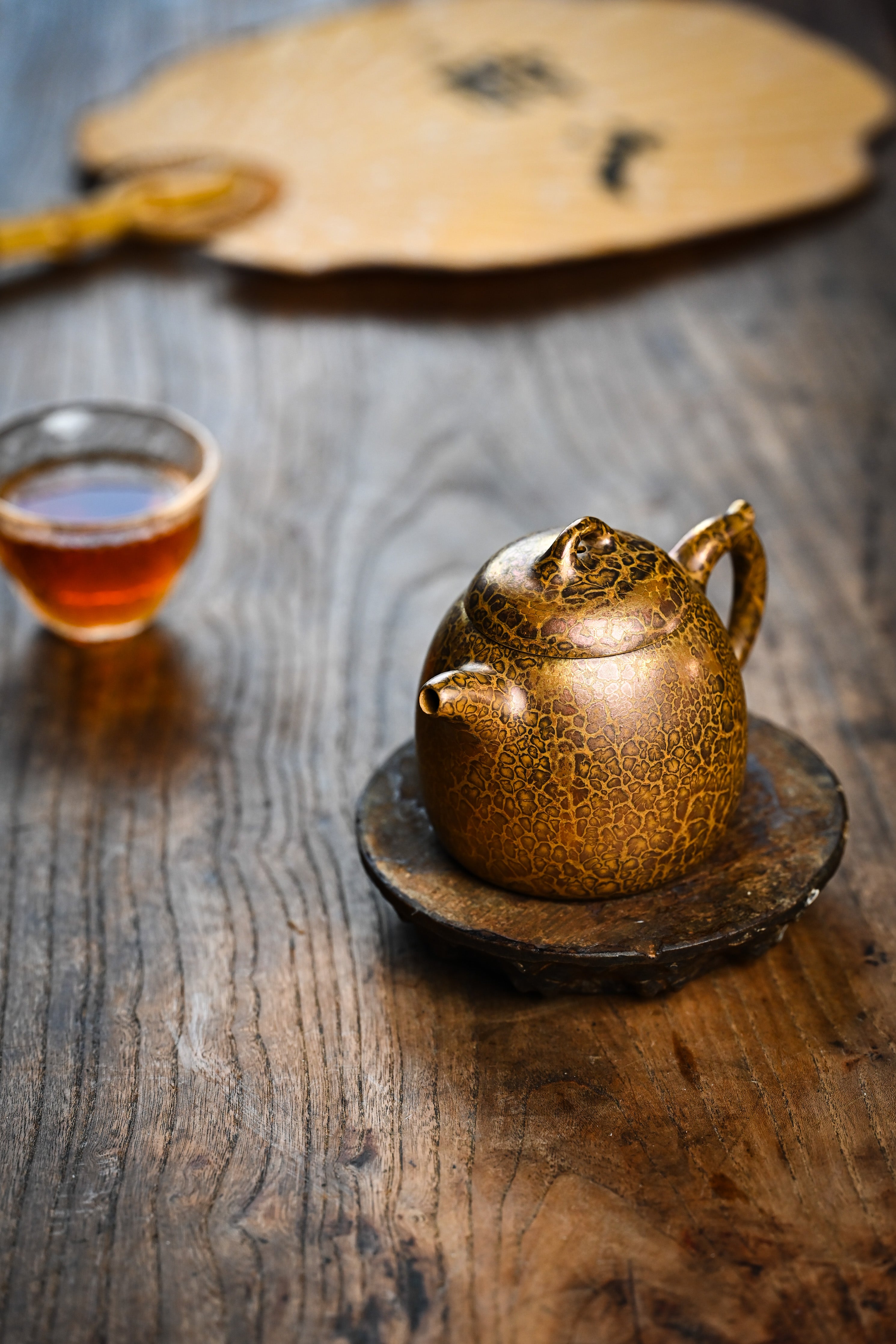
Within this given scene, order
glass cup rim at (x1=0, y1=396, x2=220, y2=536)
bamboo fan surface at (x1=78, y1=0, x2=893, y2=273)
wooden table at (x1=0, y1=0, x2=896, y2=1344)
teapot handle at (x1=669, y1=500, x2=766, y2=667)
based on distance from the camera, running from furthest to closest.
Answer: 1. bamboo fan surface at (x1=78, y1=0, x2=893, y2=273)
2. glass cup rim at (x1=0, y1=396, x2=220, y2=536)
3. teapot handle at (x1=669, y1=500, x2=766, y2=667)
4. wooden table at (x1=0, y1=0, x2=896, y2=1344)

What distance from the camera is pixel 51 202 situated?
1.54 metres

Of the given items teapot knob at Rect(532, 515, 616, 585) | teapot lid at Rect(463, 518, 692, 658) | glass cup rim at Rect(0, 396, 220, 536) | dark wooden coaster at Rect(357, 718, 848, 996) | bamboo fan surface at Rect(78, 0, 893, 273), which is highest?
teapot knob at Rect(532, 515, 616, 585)

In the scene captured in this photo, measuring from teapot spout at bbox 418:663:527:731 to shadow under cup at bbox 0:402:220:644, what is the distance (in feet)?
1.18

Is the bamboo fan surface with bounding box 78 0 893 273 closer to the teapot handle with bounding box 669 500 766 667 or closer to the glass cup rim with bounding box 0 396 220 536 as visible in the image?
the glass cup rim with bounding box 0 396 220 536

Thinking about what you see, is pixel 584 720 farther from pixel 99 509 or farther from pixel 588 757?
pixel 99 509

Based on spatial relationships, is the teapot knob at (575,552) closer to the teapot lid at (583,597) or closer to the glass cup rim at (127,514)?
the teapot lid at (583,597)

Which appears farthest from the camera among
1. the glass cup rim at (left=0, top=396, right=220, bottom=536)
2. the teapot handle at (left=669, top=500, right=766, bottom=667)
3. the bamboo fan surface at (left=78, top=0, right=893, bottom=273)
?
the bamboo fan surface at (left=78, top=0, right=893, bottom=273)

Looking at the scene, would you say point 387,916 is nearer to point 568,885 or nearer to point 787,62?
point 568,885

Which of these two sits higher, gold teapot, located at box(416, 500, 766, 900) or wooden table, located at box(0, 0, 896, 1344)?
gold teapot, located at box(416, 500, 766, 900)

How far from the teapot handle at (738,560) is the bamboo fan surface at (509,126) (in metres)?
0.79

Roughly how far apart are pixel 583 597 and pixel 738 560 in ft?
0.45

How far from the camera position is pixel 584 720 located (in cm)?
55

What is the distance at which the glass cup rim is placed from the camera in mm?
831

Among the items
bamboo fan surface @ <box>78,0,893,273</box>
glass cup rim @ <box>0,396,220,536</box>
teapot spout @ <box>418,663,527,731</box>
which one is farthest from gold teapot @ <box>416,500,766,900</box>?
bamboo fan surface @ <box>78,0,893,273</box>
